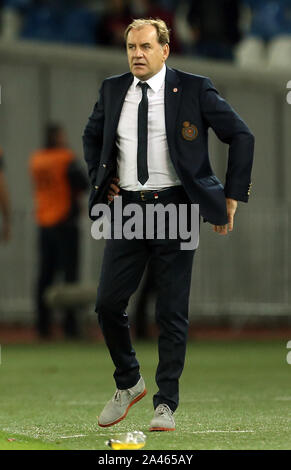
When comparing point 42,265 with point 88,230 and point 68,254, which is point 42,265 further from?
point 88,230

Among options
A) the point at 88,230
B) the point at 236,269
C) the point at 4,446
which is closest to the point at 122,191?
the point at 4,446

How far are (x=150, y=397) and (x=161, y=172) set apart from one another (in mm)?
2502

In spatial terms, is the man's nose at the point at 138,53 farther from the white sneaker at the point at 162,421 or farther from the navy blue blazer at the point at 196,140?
the white sneaker at the point at 162,421

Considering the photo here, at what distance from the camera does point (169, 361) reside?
6078mm

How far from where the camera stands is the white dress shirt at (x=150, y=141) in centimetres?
607

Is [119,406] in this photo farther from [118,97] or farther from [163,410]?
[118,97]

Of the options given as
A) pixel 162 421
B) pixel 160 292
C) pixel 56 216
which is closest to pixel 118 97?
pixel 160 292

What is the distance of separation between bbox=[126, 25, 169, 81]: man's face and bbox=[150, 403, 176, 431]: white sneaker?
173cm

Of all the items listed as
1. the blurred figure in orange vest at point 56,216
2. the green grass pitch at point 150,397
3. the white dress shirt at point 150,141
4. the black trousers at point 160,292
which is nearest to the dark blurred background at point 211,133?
the blurred figure in orange vest at point 56,216

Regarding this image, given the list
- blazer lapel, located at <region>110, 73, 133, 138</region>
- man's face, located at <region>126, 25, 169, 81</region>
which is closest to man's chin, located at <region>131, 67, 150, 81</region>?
man's face, located at <region>126, 25, 169, 81</region>

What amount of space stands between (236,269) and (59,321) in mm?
2472

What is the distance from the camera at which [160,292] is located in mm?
6152

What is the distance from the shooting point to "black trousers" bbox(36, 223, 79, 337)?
1357cm

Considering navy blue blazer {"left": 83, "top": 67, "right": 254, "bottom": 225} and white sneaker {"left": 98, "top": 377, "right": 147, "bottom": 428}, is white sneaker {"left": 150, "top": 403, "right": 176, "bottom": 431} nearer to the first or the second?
white sneaker {"left": 98, "top": 377, "right": 147, "bottom": 428}
